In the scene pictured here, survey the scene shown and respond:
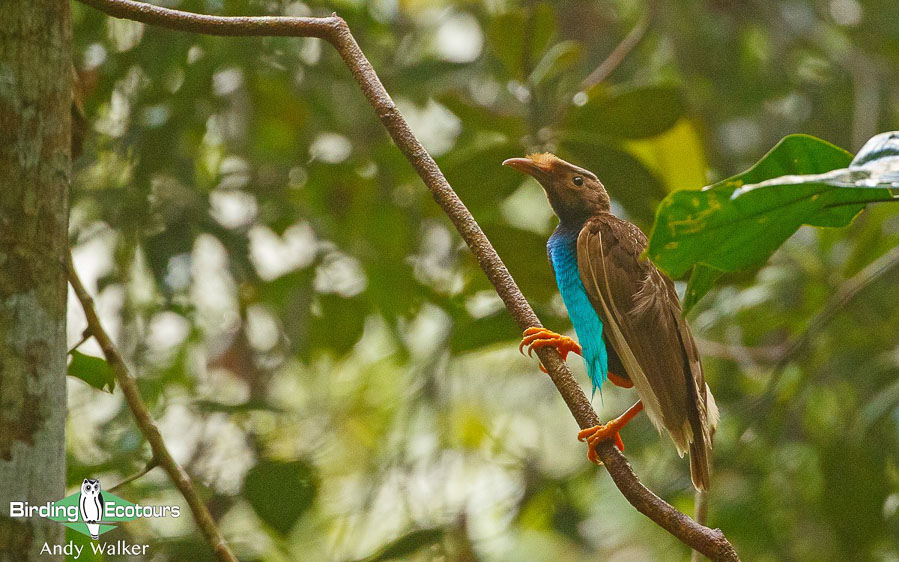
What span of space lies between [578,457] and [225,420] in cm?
310

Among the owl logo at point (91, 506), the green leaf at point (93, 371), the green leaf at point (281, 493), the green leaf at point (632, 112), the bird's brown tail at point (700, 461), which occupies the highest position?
the green leaf at point (632, 112)

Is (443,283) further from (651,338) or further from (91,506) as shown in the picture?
(91,506)

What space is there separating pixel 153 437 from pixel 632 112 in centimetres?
198

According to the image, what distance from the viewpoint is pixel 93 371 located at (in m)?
2.27

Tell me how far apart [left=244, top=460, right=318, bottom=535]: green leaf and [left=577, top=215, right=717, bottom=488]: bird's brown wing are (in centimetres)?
119

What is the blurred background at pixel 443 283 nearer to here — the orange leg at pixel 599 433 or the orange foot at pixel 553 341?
the orange foot at pixel 553 341

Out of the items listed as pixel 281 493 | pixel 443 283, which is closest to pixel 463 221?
pixel 281 493

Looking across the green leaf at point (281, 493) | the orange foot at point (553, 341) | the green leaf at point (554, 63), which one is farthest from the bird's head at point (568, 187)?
the green leaf at point (281, 493)

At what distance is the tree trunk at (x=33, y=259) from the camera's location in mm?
1675

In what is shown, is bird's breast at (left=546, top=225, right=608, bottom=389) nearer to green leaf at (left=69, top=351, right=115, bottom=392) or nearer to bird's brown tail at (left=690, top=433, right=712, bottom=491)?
bird's brown tail at (left=690, top=433, right=712, bottom=491)

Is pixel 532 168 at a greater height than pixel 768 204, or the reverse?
pixel 532 168

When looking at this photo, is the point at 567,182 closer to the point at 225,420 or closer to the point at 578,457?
the point at 225,420

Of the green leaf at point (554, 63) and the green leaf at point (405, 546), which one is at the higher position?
the green leaf at point (554, 63)

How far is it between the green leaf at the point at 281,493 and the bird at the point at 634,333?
98cm
